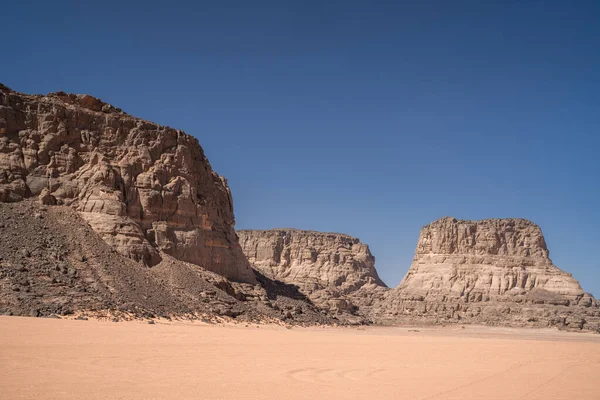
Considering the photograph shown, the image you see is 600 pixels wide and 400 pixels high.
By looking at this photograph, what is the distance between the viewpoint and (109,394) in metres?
11.6

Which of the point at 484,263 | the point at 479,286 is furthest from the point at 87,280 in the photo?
the point at 484,263

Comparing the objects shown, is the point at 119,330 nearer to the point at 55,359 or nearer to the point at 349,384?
the point at 55,359

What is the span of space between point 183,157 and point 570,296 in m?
57.9

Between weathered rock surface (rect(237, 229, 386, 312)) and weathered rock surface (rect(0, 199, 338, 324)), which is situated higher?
weathered rock surface (rect(237, 229, 386, 312))

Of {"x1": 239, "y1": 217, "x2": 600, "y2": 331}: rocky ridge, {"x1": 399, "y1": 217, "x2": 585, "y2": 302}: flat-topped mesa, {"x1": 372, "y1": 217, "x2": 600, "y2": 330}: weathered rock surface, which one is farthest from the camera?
{"x1": 399, "y1": 217, "x2": 585, "y2": 302}: flat-topped mesa

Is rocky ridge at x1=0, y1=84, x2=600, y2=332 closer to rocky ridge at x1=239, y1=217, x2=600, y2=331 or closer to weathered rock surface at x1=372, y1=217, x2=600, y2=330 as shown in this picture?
weathered rock surface at x1=372, y1=217, x2=600, y2=330

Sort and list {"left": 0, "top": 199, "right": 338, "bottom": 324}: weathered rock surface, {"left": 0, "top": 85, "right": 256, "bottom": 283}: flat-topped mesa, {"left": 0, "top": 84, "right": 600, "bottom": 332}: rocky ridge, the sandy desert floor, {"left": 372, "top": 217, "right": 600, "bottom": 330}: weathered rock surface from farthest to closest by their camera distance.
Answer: {"left": 372, "top": 217, "right": 600, "bottom": 330}: weathered rock surface, {"left": 0, "top": 85, "right": 256, "bottom": 283}: flat-topped mesa, {"left": 0, "top": 84, "right": 600, "bottom": 332}: rocky ridge, {"left": 0, "top": 199, "right": 338, "bottom": 324}: weathered rock surface, the sandy desert floor

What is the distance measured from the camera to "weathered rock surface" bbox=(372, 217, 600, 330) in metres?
79.2

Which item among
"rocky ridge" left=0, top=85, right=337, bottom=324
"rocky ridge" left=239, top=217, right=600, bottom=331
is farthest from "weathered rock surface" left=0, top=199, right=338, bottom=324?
"rocky ridge" left=239, top=217, right=600, bottom=331

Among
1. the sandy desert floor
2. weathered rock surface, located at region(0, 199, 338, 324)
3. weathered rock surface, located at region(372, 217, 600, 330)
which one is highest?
weathered rock surface, located at region(372, 217, 600, 330)

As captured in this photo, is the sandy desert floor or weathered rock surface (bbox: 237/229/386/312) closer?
the sandy desert floor

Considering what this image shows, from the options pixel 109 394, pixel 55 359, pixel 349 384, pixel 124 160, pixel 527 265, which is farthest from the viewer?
pixel 527 265

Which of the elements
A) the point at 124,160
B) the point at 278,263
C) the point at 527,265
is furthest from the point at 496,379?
the point at 278,263

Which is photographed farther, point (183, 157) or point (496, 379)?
point (183, 157)
